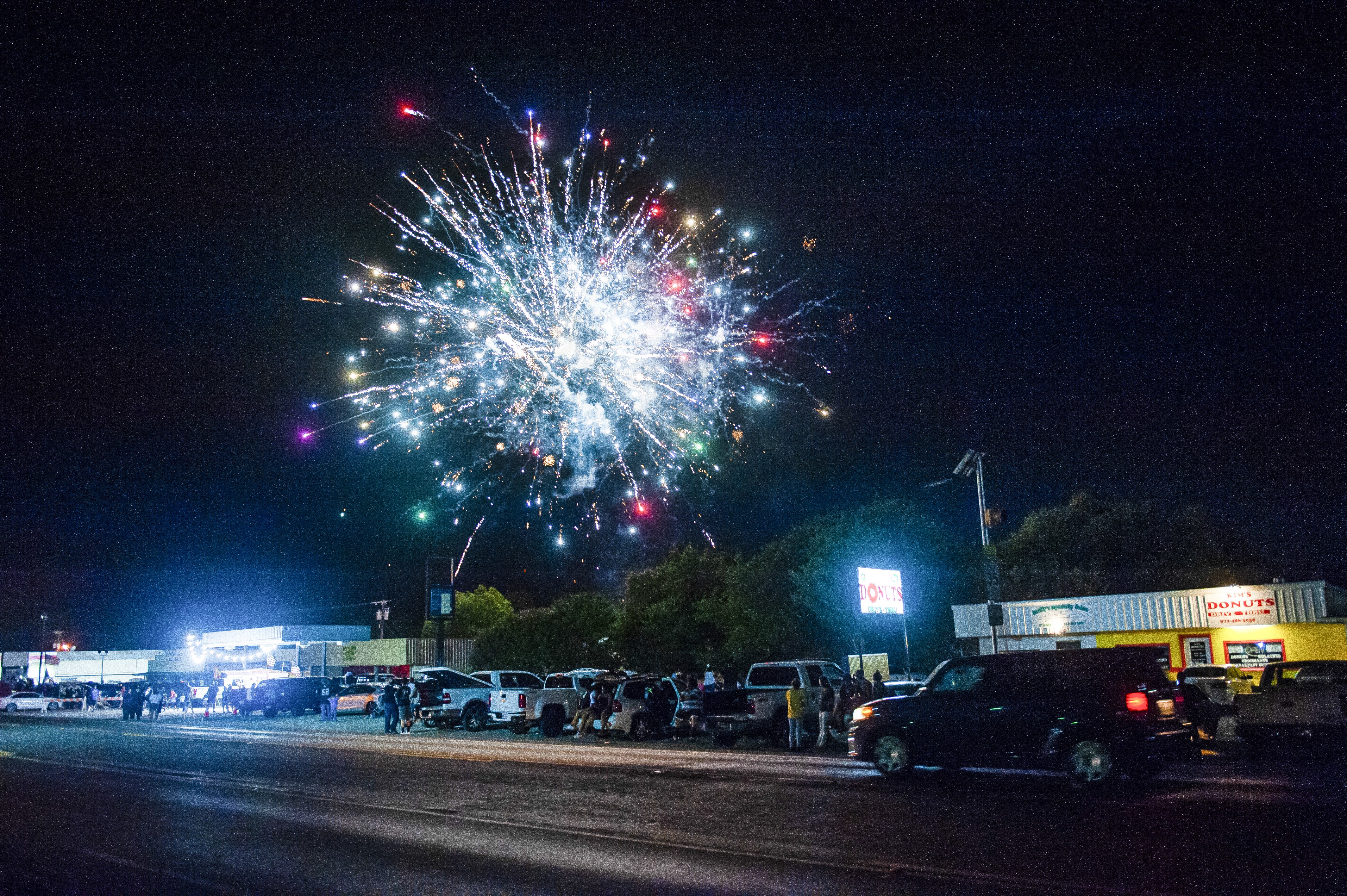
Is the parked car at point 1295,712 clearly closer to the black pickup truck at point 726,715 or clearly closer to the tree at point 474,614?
the black pickup truck at point 726,715

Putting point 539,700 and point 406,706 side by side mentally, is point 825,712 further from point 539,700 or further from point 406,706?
point 406,706

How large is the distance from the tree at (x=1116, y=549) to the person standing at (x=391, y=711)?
34663mm

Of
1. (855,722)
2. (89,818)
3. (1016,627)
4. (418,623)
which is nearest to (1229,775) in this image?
(855,722)

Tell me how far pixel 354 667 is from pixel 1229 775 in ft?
162

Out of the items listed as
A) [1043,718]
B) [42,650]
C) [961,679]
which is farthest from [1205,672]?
[42,650]

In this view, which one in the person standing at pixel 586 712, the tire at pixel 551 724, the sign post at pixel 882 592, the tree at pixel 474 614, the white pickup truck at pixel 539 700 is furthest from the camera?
the tree at pixel 474 614

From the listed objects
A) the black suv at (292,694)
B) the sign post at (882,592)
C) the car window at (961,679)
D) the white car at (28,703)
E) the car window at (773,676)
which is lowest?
the white car at (28,703)

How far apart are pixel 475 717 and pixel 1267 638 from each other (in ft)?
82.0

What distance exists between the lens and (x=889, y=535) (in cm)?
4888

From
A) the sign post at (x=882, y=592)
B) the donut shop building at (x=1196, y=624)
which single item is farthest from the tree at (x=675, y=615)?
the donut shop building at (x=1196, y=624)

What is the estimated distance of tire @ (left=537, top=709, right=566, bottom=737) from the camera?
28391mm

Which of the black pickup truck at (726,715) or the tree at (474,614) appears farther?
the tree at (474,614)

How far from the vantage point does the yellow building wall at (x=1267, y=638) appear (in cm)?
2969

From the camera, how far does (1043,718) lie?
13.2m
